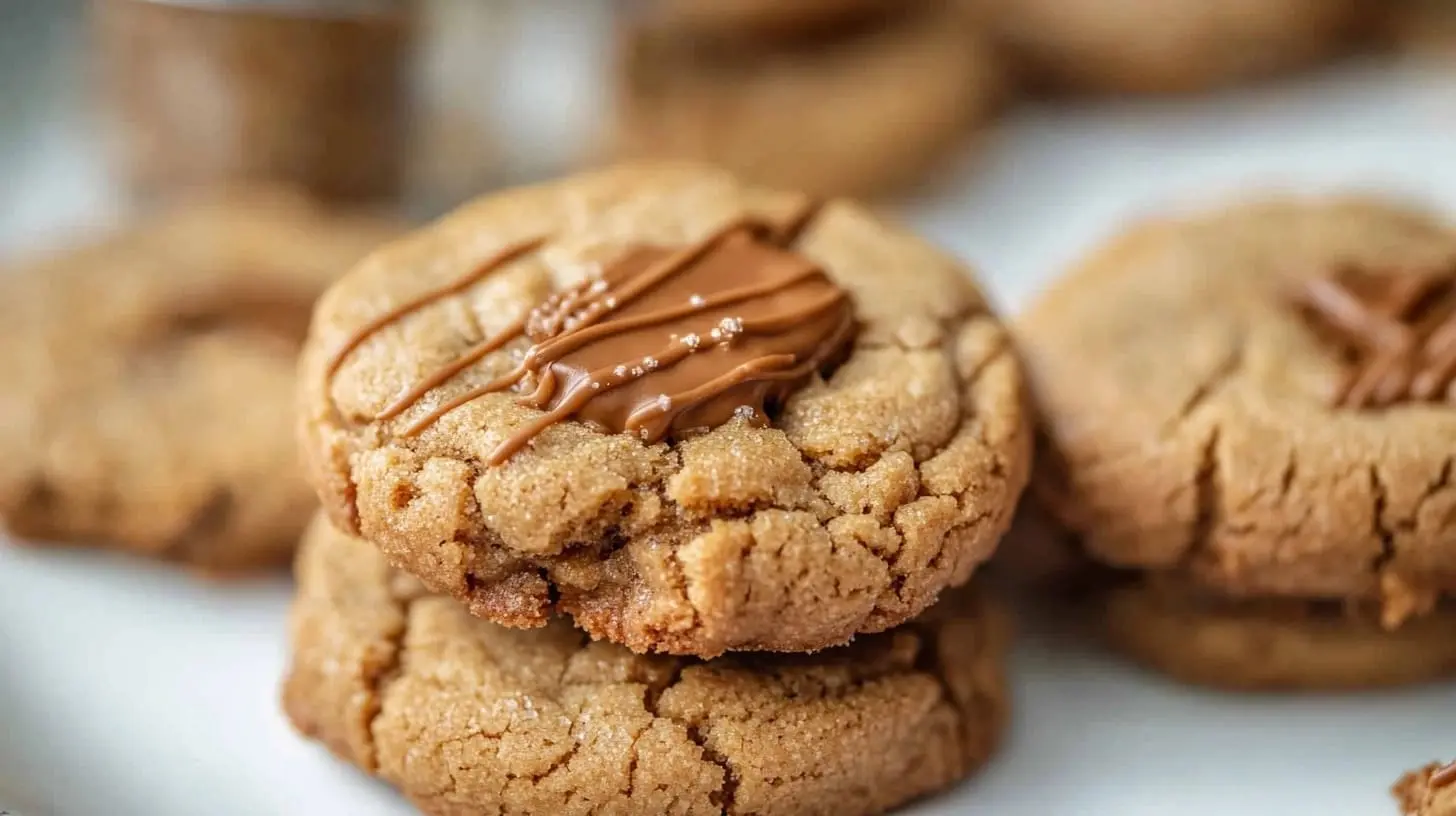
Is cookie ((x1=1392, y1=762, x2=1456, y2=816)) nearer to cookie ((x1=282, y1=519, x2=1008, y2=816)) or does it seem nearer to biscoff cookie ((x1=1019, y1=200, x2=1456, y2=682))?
biscoff cookie ((x1=1019, y1=200, x2=1456, y2=682))

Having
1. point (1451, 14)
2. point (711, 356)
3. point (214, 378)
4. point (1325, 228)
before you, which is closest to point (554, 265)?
point (711, 356)

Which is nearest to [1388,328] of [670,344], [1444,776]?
[1444,776]

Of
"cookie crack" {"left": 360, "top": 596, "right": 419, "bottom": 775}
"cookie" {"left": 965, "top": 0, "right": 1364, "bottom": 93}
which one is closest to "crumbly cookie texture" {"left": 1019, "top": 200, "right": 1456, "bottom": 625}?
"cookie crack" {"left": 360, "top": 596, "right": 419, "bottom": 775}

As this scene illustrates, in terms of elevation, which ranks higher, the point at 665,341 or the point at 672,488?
the point at 665,341

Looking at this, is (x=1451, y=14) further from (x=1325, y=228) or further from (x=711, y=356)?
(x=711, y=356)

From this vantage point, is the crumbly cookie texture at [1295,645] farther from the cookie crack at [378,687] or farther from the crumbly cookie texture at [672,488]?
the cookie crack at [378,687]

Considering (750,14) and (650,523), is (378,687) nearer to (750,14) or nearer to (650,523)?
(650,523)

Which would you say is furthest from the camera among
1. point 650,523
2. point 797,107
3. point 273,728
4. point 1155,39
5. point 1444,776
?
point 1155,39
